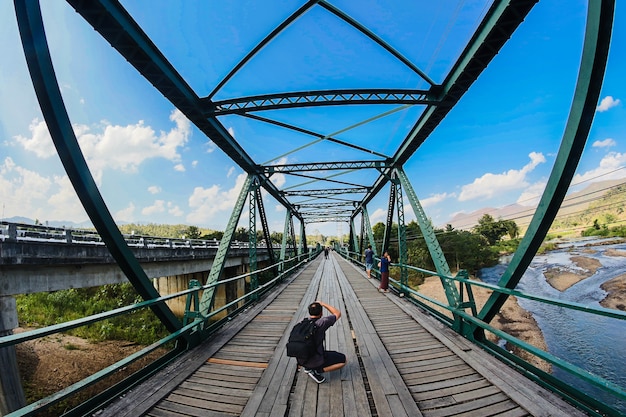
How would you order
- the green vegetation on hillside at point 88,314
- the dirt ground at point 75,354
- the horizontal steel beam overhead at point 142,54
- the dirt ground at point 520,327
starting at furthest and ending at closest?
the green vegetation on hillside at point 88,314 < the dirt ground at point 520,327 < the dirt ground at point 75,354 < the horizontal steel beam overhead at point 142,54

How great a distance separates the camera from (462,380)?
322cm

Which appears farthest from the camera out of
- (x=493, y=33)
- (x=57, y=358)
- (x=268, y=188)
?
(x=268, y=188)

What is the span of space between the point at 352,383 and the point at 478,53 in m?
6.00

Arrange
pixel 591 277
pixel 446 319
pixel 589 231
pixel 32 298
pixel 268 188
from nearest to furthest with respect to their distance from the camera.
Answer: pixel 446 319
pixel 268 188
pixel 32 298
pixel 591 277
pixel 589 231

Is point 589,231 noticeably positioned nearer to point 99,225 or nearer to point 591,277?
point 591,277

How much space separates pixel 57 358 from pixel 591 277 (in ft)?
152

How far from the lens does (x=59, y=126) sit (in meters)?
2.97

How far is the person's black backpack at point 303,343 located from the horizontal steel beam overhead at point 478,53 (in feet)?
18.3

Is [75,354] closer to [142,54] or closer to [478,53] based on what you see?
[142,54]

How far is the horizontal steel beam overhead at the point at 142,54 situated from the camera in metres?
4.04

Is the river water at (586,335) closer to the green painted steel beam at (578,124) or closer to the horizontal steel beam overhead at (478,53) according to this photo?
the green painted steel beam at (578,124)

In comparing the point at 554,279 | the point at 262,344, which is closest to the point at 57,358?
the point at 262,344

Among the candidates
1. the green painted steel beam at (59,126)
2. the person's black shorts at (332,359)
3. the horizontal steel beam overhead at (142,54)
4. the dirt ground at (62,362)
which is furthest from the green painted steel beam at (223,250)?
the dirt ground at (62,362)

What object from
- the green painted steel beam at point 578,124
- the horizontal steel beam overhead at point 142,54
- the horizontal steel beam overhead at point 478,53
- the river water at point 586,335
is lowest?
the river water at point 586,335
